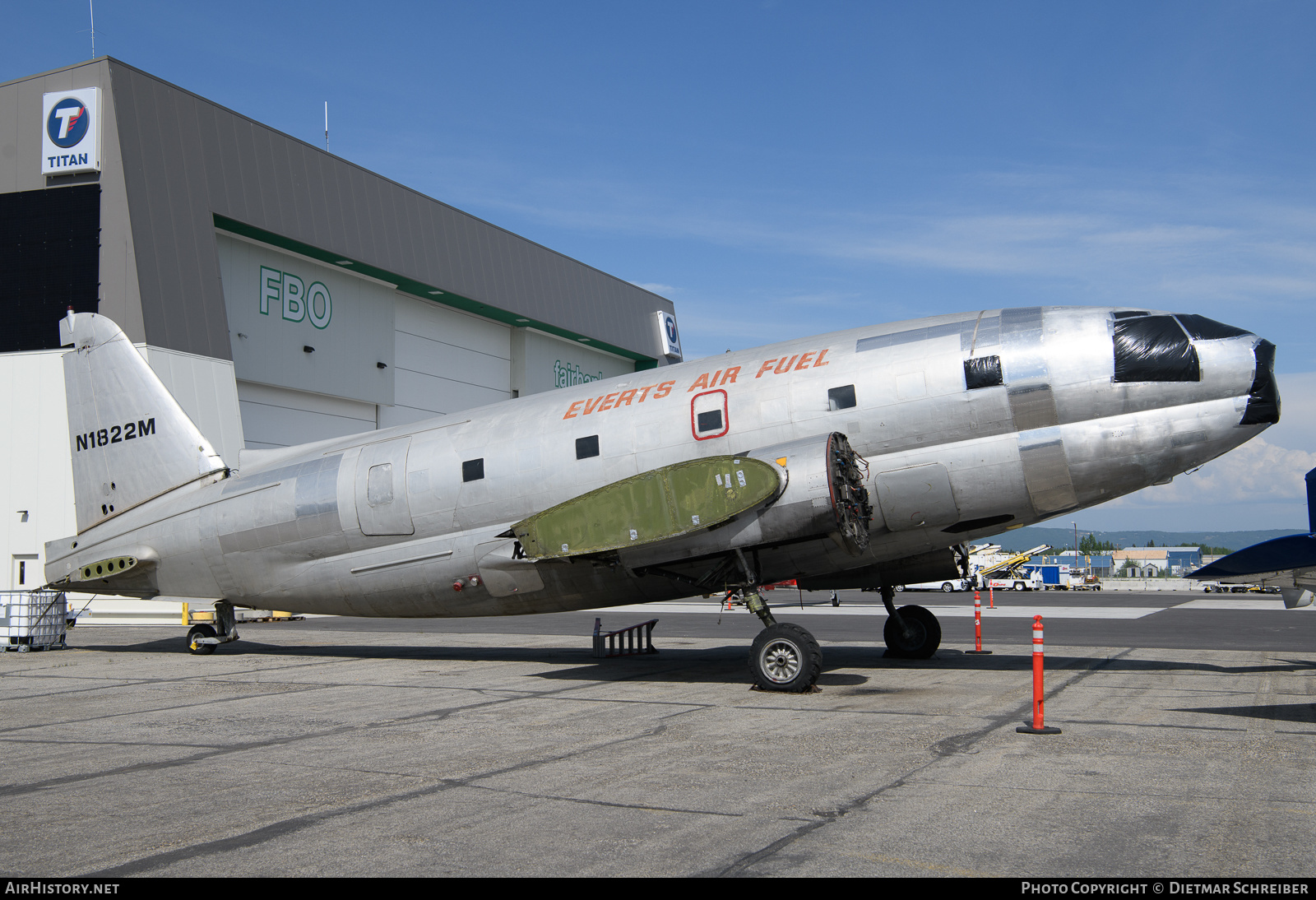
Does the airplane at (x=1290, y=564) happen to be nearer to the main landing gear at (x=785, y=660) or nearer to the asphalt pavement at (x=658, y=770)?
the asphalt pavement at (x=658, y=770)

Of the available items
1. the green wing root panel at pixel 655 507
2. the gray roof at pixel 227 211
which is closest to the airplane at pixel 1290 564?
the green wing root panel at pixel 655 507

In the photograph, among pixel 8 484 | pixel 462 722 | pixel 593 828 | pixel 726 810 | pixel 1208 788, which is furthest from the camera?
pixel 8 484

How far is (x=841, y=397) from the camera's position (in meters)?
13.9

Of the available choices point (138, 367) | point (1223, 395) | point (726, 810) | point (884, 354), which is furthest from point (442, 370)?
point (726, 810)

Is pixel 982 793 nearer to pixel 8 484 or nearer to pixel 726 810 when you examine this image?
pixel 726 810

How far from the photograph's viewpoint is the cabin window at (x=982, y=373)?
1328 centimetres

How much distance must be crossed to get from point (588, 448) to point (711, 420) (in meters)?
2.13

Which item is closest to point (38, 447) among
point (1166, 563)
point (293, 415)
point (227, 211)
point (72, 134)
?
point (293, 415)

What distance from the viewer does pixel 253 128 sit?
35.3 m

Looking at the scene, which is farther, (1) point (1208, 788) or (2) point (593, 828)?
(1) point (1208, 788)

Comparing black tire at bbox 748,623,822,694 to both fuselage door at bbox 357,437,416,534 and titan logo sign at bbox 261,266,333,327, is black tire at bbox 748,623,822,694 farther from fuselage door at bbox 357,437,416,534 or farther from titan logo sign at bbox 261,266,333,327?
titan logo sign at bbox 261,266,333,327

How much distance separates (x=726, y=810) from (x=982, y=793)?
80.6 inches

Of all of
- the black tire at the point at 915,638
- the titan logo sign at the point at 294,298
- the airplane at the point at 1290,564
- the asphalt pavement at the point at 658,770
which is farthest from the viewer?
the titan logo sign at the point at 294,298

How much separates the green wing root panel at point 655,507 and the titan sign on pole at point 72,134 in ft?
82.3
